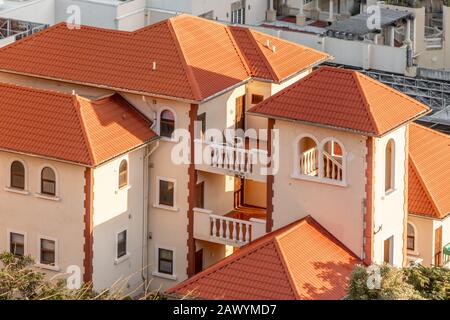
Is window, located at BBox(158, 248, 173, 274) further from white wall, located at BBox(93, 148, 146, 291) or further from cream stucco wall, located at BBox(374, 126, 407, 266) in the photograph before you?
cream stucco wall, located at BBox(374, 126, 407, 266)

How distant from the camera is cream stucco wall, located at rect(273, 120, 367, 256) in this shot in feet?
201

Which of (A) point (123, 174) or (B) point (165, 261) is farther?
(B) point (165, 261)

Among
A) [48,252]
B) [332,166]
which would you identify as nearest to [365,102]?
[332,166]

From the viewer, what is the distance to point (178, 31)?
66.7 meters

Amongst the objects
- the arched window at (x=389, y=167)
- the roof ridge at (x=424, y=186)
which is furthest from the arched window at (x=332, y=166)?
the roof ridge at (x=424, y=186)

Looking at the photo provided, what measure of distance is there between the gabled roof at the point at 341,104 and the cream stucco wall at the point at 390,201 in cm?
71

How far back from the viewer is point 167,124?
6525 centimetres

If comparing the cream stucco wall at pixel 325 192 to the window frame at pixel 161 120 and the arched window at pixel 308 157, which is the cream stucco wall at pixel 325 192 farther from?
the window frame at pixel 161 120

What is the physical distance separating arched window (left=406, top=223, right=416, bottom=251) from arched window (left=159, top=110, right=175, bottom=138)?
10053mm

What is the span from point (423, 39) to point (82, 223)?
47.0m

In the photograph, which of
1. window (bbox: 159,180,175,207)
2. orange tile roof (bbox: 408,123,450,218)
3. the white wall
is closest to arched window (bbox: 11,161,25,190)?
the white wall

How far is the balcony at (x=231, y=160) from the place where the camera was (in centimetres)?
6386

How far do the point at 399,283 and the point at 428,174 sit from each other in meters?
12.3

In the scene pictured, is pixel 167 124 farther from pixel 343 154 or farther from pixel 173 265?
pixel 343 154
